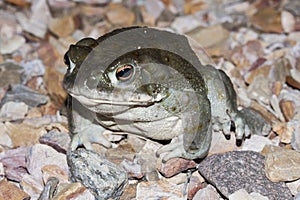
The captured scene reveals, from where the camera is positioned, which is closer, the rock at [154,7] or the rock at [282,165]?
the rock at [282,165]

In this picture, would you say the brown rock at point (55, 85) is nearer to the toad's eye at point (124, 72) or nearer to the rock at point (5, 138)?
the rock at point (5, 138)

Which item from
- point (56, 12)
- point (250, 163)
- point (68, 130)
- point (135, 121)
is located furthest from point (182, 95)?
point (56, 12)

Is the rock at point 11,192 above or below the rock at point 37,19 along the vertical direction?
below

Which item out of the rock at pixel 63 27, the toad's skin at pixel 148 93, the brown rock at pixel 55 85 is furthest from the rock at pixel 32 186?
the rock at pixel 63 27

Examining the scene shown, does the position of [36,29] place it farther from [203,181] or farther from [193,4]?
[203,181]

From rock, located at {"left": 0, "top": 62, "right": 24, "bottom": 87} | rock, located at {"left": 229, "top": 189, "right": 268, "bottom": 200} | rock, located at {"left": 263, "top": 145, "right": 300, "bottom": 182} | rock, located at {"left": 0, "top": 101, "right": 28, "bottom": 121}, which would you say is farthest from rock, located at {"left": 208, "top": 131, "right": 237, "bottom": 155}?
rock, located at {"left": 0, "top": 62, "right": 24, "bottom": 87}

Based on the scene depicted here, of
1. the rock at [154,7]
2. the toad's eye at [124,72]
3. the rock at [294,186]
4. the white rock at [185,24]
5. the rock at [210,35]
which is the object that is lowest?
the rock at [294,186]
